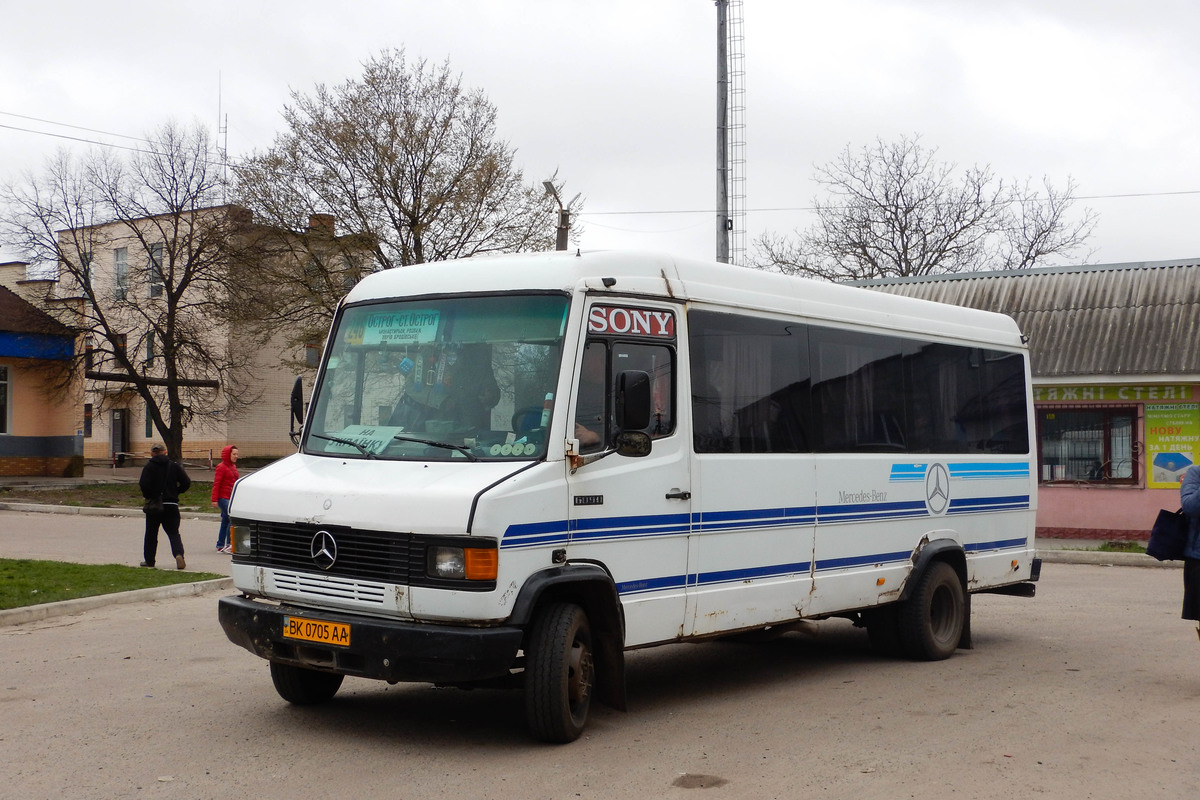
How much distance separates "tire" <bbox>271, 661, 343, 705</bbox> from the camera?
310 inches

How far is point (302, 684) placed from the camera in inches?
312

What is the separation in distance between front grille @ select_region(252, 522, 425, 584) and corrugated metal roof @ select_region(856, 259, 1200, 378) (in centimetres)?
1834

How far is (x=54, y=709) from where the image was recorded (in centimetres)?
804

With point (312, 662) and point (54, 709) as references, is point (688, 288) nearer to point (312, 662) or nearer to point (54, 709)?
point (312, 662)

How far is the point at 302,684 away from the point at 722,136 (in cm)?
1863

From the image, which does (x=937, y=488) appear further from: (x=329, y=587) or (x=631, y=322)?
(x=329, y=587)

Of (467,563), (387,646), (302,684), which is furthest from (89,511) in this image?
(467,563)

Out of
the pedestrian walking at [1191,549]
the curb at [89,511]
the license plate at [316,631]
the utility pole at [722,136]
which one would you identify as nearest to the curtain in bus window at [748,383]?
the license plate at [316,631]

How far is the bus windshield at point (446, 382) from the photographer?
7055 mm

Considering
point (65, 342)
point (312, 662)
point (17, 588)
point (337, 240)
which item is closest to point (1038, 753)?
point (312, 662)

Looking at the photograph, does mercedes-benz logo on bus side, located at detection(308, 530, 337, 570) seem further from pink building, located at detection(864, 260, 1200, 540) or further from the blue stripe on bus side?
pink building, located at detection(864, 260, 1200, 540)

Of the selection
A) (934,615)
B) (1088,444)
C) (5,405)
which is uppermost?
(5,405)

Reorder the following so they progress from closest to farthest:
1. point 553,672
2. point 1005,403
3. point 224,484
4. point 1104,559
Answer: point 553,672 < point 1005,403 < point 1104,559 < point 224,484

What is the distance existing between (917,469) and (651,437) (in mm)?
3429
